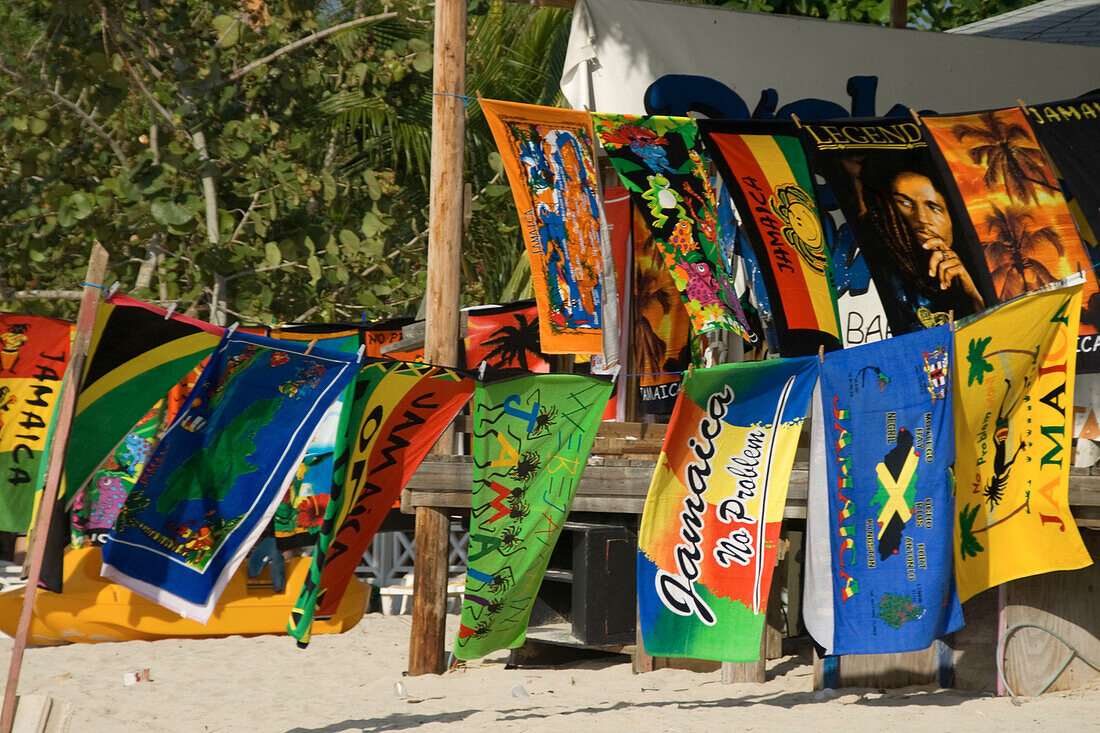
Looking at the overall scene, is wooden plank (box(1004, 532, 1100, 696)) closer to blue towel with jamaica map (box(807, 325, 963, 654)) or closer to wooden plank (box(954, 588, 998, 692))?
wooden plank (box(954, 588, 998, 692))

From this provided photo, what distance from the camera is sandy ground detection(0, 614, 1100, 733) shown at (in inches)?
270

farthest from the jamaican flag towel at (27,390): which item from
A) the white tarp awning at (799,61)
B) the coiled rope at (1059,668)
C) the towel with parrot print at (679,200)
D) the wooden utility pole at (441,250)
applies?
the coiled rope at (1059,668)

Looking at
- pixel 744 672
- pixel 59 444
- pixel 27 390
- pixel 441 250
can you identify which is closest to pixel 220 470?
pixel 59 444

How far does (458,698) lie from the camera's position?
7703mm

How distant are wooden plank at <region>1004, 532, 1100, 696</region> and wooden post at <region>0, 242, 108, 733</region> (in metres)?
5.46

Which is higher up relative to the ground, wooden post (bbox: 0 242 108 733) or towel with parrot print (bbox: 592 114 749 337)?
towel with parrot print (bbox: 592 114 749 337)

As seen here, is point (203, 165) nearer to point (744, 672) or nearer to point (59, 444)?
point (59, 444)

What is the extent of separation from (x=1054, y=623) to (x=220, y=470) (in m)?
5.02

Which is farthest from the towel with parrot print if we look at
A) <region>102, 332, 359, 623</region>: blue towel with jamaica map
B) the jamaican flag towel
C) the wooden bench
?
the jamaican flag towel

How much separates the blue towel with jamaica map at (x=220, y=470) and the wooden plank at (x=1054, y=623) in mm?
4341

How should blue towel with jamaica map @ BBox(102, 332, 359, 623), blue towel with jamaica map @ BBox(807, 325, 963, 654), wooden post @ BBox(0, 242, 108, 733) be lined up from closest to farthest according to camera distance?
wooden post @ BBox(0, 242, 108, 733)
blue towel with jamaica map @ BBox(102, 332, 359, 623)
blue towel with jamaica map @ BBox(807, 325, 963, 654)

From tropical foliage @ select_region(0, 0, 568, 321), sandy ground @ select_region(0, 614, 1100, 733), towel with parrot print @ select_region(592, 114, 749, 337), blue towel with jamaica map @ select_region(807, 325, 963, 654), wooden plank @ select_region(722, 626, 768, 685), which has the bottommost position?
sandy ground @ select_region(0, 614, 1100, 733)

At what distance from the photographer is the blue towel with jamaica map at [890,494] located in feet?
20.8

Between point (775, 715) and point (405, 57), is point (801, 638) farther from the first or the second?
point (405, 57)
